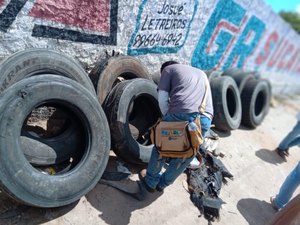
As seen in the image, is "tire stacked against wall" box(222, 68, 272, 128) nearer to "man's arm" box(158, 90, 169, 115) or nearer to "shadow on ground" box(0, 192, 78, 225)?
"man's arm" box(158, 90, 169, 115)

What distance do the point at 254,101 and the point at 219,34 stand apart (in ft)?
6.07

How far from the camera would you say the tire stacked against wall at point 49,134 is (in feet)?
10.6

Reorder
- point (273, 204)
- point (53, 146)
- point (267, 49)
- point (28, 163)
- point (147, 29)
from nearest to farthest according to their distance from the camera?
point (28, 163) < point (53, 146) < point (273, 204) < point (147, 29) < point (267, 49)

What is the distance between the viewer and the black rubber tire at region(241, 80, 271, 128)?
8.02 m

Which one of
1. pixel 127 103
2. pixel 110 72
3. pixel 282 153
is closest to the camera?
pixel 127 103

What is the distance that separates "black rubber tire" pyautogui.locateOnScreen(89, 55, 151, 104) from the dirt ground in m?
1.03

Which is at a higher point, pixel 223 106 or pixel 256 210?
pixel 223 106

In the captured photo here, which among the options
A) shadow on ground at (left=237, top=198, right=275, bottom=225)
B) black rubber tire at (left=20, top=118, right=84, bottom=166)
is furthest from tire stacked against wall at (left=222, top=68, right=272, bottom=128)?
black rubber tire at (left=20, top=118, right=84, bottom=166)

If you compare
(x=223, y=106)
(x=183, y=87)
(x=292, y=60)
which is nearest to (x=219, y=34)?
(x=223, y=106)

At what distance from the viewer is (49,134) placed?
4.53 meters

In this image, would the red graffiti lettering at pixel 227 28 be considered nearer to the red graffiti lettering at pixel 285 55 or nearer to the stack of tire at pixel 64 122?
the stack of tire at pixel 64 122

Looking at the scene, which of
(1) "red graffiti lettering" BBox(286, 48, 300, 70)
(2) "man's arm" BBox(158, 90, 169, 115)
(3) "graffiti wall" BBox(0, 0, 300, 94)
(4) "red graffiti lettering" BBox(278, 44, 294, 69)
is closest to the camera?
(2) "man's arm" BBox(158, 90, 169, 115)

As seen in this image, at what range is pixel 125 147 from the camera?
14.7 ft

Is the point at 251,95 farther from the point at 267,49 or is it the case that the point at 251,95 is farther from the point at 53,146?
the point at 53,146
